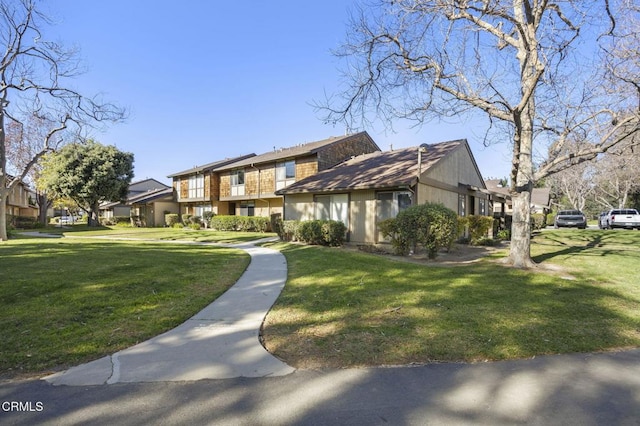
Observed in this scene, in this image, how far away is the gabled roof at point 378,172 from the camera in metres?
14.5

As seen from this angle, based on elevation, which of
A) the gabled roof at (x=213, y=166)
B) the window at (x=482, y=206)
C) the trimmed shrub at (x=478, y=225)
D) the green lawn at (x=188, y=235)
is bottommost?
the green lawn at (x=188, y=235)

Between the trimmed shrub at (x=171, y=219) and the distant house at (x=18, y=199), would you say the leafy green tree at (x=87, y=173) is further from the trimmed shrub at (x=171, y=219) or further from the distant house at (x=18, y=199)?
the distant house at (x=18, y=199)

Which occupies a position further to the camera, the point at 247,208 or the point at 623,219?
the point at 247,208

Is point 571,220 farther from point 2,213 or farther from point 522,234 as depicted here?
point 2,213

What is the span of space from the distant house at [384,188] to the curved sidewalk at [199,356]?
32.6 ft

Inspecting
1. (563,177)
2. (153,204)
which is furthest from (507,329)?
(563,177)

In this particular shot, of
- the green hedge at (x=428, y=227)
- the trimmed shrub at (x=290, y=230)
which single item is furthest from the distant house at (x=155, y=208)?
the green hedge at (x=428, y=227)

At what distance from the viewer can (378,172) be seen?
16.5m

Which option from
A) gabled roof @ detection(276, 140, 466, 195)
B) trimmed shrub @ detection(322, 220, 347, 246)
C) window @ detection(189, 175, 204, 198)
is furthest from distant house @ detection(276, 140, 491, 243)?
window @ detection(189, 175, 204, 198)

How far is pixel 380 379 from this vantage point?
328 cm

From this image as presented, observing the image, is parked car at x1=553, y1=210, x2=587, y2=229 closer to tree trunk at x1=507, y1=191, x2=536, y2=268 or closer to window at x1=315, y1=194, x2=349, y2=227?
window at x1=315, y1=194, x2=349, y2=227

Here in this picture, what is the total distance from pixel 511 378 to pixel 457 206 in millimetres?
16627

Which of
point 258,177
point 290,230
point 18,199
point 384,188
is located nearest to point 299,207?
point 290,230

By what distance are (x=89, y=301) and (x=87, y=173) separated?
30637mm
